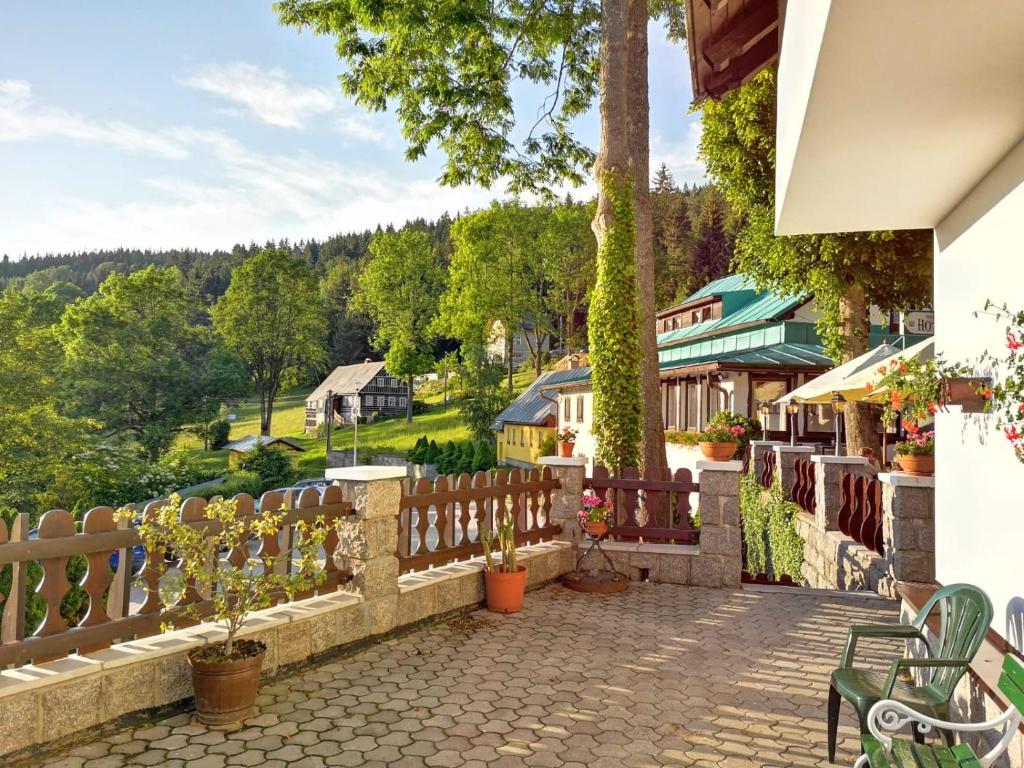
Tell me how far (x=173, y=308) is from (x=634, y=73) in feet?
141

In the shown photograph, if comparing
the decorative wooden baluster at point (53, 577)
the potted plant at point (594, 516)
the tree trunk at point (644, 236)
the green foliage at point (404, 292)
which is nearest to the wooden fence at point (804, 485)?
the tree trunk at point (644, 236)

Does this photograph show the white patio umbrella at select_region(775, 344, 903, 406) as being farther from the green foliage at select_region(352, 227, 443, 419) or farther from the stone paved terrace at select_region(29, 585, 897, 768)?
the green foliage at select_region(352, 227, 443, 419)

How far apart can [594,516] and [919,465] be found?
12.3 feet

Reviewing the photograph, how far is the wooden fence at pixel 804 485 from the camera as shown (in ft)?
42.5

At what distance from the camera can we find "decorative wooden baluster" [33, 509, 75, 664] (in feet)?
13.5

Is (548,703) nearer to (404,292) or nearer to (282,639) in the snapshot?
(282,639)

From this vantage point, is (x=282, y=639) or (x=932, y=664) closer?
(x=932, y=664)

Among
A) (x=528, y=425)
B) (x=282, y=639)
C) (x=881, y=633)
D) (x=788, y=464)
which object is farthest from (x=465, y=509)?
(x=528, y=425)

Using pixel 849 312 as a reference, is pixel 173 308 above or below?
above

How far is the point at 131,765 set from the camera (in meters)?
3.85

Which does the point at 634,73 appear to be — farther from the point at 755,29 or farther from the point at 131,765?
the point at 131,765

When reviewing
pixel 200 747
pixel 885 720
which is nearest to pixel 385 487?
pixel 200 747

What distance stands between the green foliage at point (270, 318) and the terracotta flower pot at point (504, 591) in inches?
1998

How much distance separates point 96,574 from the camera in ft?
14.5
